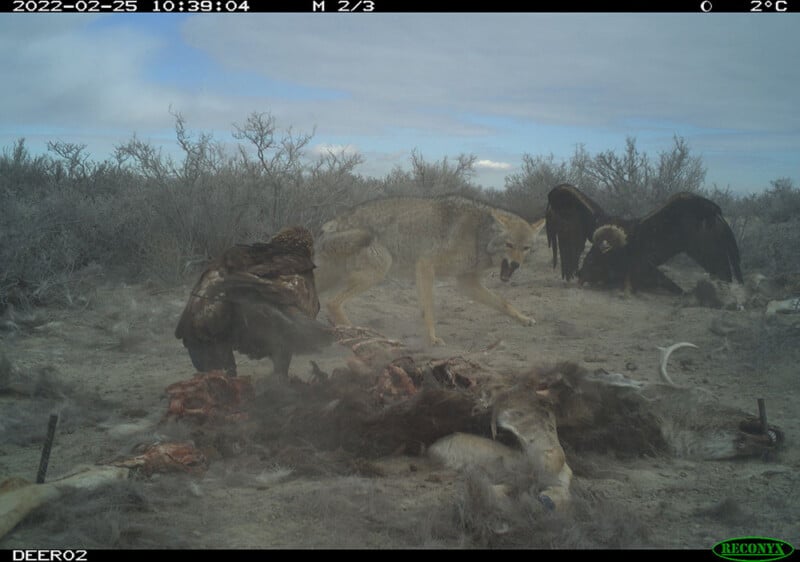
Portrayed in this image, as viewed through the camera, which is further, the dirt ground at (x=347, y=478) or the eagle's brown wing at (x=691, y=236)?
the eagle's brown wing at (x=691, y=236)

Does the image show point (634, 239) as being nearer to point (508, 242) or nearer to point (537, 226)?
point (537, 226)

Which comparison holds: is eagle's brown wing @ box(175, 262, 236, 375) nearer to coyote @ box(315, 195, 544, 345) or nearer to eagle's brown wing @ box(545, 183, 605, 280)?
coyote @ box(315, 195, 544, 345)

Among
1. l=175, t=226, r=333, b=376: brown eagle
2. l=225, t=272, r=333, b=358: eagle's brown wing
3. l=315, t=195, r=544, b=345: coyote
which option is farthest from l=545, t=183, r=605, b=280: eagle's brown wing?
l=225, t=272, r=333, b=358: eagle's brown wing

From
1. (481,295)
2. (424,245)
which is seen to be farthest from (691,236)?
(424,245)

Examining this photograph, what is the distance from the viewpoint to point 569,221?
37.3ft

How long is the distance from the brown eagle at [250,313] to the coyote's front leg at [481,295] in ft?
12.7

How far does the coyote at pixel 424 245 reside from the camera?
9164 millimetres

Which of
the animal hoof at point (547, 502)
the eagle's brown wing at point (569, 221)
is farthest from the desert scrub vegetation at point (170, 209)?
the animal hoof at point (547, 502)

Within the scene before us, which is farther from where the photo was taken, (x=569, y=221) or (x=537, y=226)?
(x=569, y=221)

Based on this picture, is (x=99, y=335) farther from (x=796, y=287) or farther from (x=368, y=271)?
(x=796, y=287)

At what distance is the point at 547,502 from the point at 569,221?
8.00 metres

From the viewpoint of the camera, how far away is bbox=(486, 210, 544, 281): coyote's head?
933 centimetres

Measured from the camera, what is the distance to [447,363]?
18.0 feet

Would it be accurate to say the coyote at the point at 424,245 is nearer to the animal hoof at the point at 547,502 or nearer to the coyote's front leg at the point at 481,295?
the coyote's front leg at the point at 481,295
